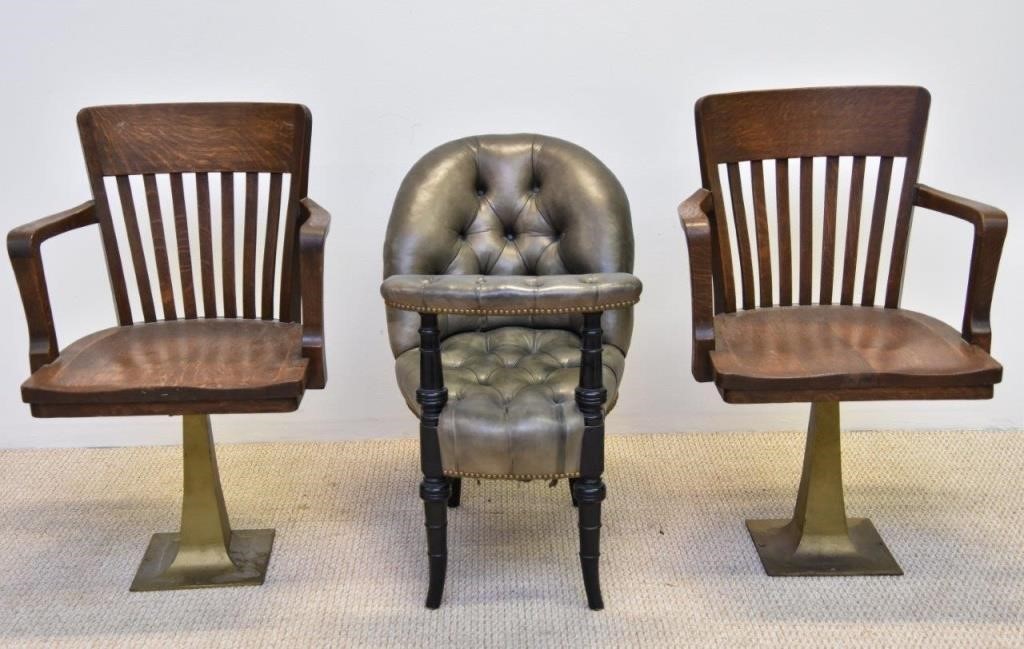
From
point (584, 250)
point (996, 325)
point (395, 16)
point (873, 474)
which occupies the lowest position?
point (873, 474)

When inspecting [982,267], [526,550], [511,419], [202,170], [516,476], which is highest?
[202,170]

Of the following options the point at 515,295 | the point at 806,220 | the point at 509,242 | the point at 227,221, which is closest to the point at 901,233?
the point at 806,220

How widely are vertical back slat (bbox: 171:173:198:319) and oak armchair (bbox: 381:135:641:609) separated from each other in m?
0.49

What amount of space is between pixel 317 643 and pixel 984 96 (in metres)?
2.26

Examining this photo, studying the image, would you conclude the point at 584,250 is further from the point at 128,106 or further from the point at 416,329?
the point at 128,106

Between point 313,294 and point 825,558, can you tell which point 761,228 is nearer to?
point 825,558

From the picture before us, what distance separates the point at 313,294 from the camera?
2236mm

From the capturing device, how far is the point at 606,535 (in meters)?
2.63

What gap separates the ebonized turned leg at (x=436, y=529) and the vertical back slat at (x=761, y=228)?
2.99ft

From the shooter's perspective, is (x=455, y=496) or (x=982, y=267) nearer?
(x=982, y=267)

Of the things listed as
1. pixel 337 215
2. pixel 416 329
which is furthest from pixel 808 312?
pixel 337 215

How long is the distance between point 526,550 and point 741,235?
0.92m

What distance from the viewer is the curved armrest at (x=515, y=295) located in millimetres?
2004

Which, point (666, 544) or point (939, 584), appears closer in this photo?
point (939, 584)
